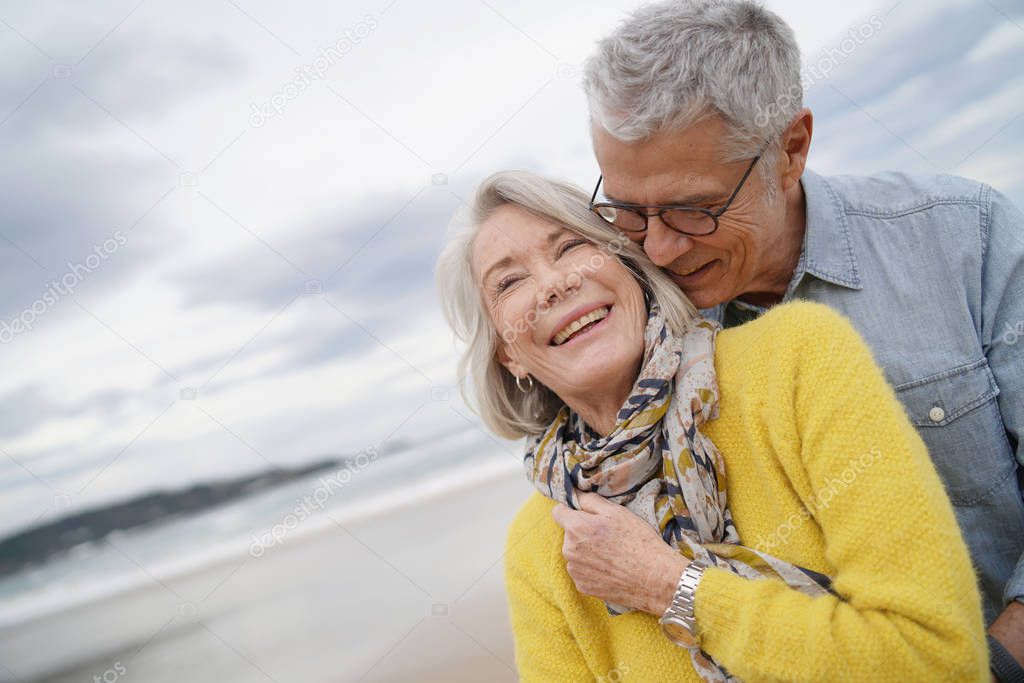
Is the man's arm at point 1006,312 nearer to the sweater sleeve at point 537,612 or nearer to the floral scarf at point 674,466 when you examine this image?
the floral scarf at point 674,466

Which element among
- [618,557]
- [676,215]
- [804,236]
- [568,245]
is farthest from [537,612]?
[804,236]

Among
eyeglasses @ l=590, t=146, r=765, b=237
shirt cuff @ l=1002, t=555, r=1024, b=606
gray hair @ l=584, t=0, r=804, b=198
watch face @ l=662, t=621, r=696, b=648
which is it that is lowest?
shirt cuff @ l=1002, t=555, r=1024, b=606

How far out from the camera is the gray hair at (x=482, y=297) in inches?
79.8

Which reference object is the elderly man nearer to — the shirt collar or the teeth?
the shirt collar

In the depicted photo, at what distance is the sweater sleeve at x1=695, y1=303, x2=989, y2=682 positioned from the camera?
4.44 ft

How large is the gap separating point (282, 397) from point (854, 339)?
9651 millimetres

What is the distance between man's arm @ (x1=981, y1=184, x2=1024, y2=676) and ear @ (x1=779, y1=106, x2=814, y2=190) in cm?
48

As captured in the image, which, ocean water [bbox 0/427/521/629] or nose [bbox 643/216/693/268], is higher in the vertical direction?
nose [bbox 643/216/693/268]

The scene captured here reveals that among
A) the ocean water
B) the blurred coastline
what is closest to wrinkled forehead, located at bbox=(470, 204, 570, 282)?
the blurred coastline

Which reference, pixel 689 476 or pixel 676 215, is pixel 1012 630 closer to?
pixel 689 476

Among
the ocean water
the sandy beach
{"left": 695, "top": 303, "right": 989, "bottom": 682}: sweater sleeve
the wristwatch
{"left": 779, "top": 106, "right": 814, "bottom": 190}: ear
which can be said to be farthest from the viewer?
the ocean water

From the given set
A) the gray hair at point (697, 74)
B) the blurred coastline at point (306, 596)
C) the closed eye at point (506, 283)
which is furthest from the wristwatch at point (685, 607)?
the blurred coastline at point (306, 596)

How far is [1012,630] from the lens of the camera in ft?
5.70

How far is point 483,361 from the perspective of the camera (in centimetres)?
223
